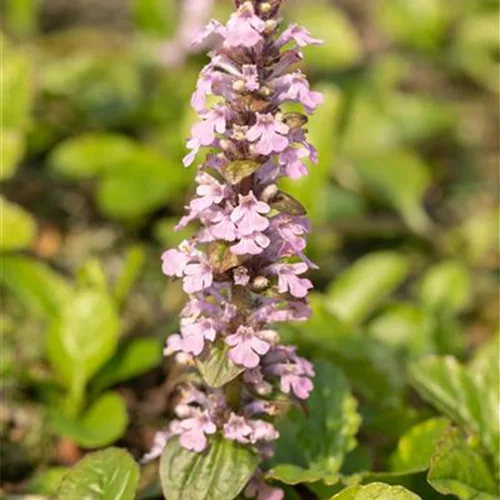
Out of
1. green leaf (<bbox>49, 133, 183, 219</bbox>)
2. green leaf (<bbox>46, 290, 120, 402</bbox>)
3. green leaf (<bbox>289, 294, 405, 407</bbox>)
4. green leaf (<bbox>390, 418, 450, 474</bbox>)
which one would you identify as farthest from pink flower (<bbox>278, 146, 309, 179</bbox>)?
green leaf (<bbox>49, 133, 183, 219</bbox>)

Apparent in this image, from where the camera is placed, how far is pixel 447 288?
4.21m

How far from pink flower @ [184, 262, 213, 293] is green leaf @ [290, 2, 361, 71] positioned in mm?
3247

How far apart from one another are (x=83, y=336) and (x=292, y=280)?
118cm

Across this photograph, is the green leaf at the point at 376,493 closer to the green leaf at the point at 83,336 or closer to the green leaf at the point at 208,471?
the green leaf at the point at 208,471

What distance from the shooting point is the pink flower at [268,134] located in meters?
2.20

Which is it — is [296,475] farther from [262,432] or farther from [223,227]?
[223,227]

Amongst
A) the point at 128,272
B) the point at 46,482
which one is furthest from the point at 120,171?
the point at 46,482

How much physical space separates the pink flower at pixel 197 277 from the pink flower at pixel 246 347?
0.14 metres

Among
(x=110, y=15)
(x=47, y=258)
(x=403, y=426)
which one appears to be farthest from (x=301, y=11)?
(x=403, y=426)

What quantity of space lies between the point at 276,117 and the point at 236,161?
0.13 m

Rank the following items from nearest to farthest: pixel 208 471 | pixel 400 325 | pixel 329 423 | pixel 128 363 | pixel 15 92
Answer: pixel 208 471
pixel 329 423
pixel 128 363
pixel 15 92
pixel 400 325

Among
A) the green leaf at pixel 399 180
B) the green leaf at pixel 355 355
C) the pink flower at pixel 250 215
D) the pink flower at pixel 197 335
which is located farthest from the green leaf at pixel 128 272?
the green leaf at pixel 399 180

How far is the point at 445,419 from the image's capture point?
111 inches

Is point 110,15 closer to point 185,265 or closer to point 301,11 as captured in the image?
point 301,11
